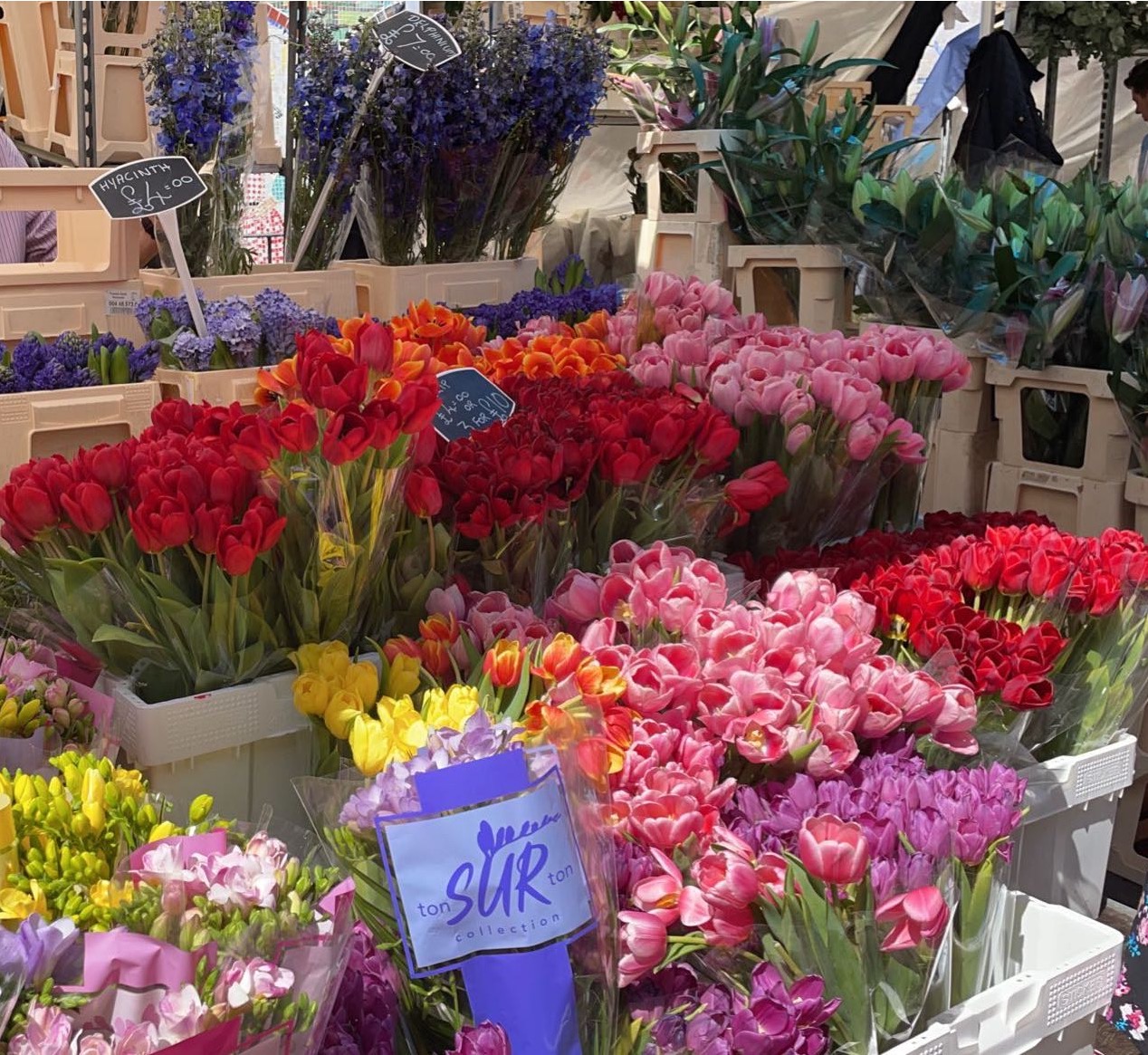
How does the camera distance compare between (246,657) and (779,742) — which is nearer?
(779,742)

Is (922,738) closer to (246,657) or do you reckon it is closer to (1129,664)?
(1129,664)

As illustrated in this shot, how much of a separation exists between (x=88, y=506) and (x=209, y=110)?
1.65 meters

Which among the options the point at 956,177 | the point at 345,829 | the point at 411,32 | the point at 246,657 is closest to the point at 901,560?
the point at 246,657

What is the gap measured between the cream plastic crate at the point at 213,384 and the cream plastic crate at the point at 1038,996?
61.1 inches

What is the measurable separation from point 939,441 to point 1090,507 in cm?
36

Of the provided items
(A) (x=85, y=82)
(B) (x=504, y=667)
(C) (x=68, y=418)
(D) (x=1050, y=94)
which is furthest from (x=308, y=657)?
(D) (x=1050, y=94)

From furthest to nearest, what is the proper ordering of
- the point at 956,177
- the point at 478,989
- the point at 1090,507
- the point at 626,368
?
the point at 956,177
the point at 1090,507
the point at 626,368
the point at 478,989

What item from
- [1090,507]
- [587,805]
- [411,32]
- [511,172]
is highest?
[411,32]

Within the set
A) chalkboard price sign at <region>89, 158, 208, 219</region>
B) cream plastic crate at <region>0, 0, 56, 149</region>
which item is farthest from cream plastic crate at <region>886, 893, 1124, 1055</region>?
cream plastic crate at <region>0, 0, 56, 149</region>

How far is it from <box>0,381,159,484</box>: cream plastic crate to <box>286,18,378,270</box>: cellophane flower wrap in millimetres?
814

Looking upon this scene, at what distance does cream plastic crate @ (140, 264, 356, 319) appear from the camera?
264cm

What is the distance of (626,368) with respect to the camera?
2.10 m

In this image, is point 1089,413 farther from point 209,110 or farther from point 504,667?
point 209,110

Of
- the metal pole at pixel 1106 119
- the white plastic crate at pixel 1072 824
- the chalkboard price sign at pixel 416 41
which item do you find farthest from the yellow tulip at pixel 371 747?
the metal pole at pixel 1106 119
